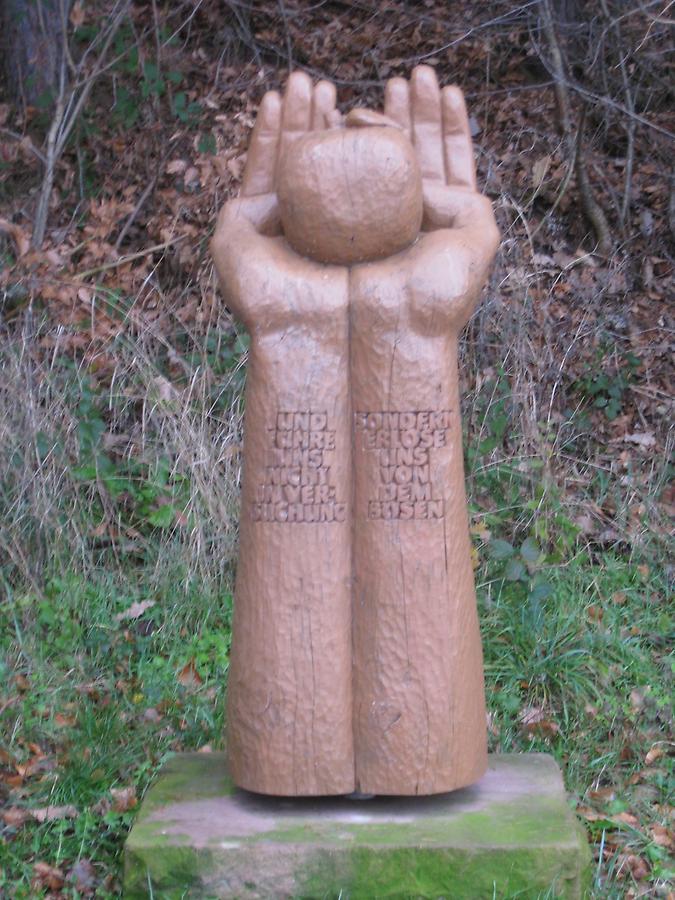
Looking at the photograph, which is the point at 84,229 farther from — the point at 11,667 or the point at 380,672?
the point at 380,672

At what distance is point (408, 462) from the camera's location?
10.1 feet

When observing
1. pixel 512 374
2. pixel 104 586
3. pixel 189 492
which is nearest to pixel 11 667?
→ pixel 104 586

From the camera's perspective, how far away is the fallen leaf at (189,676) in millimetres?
4566

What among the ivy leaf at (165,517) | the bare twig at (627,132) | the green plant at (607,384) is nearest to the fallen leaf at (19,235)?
the ivy leaf at (165,517)

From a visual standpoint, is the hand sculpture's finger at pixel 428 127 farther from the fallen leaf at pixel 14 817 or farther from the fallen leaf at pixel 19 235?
the fallen leaf at pixel 19 235

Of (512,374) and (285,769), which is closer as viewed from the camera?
(285,769)

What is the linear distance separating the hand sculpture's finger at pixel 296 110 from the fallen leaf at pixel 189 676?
2218 mm

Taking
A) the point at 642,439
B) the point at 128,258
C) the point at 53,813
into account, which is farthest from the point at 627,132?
the point at 53,813

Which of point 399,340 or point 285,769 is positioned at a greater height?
point 399,340

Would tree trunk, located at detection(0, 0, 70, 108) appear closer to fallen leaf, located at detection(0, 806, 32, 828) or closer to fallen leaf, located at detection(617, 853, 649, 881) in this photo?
fallen leaf, located at detection(0, 806, 32, 828)

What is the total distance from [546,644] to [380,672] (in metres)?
1.69

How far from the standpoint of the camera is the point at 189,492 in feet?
17.9

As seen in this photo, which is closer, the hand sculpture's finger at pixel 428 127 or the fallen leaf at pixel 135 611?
the hand sculpture's finger at pixel 428 127

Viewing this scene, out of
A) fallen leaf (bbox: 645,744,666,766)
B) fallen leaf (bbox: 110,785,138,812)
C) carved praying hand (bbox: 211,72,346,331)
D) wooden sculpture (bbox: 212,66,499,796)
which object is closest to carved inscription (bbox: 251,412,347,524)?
wooden sculpture (bbox: 212,66,499,796)
